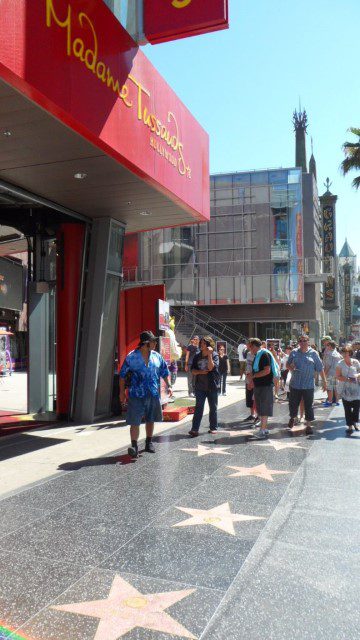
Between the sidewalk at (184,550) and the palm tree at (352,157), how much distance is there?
21.2 meters

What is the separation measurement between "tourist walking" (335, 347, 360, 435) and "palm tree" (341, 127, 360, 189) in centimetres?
1855

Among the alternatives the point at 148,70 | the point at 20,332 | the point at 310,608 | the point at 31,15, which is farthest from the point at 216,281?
the point at 310,608

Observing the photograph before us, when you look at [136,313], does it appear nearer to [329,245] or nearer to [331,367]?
[331,367]

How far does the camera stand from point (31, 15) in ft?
18.3

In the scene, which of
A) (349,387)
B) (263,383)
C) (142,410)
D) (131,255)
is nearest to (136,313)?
(263,383)

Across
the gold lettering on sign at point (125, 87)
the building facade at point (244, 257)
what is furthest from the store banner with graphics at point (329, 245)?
the gold lettering on sign at point (125, 87)

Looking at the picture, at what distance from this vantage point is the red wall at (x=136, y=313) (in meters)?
11.8

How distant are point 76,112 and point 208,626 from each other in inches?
218

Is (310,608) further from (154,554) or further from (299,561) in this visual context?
(154,554)

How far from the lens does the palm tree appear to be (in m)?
25.0

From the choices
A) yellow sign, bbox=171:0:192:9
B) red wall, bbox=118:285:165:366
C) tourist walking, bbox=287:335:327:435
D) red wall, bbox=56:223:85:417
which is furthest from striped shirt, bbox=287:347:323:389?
yellow sign, bbox=171:0:192:9

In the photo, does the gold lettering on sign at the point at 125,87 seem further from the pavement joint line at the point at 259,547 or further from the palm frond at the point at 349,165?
the palm frond at the point at 349,165

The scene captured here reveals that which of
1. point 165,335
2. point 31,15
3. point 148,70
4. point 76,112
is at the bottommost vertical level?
point 165,335

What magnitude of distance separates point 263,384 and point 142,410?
108 inches
